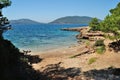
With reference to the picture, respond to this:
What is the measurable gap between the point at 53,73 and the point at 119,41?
15413 millimetres

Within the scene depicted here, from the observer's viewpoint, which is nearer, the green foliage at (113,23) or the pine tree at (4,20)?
the pine tree at (4,20)

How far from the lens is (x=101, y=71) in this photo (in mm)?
23594

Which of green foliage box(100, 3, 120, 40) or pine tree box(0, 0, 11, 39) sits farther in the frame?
green foliage box(100, 3, 120, 40)

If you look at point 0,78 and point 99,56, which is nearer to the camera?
point 0,78

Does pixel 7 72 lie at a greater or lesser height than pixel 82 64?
greater

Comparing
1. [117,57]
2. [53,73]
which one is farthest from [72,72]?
[117,57]

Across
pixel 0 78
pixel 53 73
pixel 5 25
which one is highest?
pixel 5 25

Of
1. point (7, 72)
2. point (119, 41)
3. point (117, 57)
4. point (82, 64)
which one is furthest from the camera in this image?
point (119, 41)

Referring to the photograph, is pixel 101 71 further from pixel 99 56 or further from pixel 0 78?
pixel 0 78

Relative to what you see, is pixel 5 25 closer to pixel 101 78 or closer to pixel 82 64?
pixel 101 78

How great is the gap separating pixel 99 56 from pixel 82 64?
14.4ft

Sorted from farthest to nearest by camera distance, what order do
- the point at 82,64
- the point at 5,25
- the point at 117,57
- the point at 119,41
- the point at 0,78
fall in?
the point at 119,41 → the point at 117,57 → the point at 82,64 → the point at 5,25 → the point at 0,78

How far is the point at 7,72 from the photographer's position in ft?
46.2

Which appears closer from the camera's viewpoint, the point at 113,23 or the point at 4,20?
the point at 4,20
